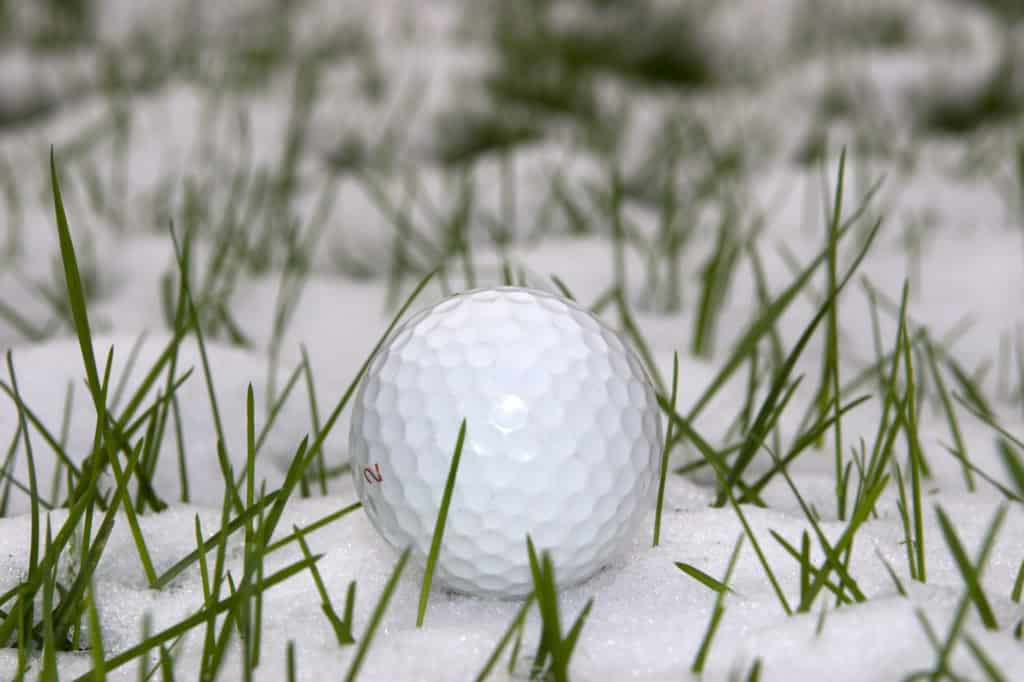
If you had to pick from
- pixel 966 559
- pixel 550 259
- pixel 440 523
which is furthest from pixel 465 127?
pixel 966 559

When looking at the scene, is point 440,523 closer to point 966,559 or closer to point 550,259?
point 966,559

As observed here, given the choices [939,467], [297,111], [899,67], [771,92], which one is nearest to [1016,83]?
[899,67]

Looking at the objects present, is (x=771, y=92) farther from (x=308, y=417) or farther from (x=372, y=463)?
(x=372, y=463)

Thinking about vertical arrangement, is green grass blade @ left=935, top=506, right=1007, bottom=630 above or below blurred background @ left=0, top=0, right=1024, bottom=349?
below

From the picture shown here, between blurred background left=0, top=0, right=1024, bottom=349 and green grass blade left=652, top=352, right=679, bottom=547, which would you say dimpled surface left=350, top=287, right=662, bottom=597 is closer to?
green grass blade left=652, top=352, right=679, bottom=547

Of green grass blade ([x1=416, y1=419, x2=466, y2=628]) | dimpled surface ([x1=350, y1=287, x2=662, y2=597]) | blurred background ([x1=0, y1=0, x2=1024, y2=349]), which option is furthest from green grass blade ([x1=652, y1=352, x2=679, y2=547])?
blurred background ([x1=0, y1=0, x2=1024, y2=349])

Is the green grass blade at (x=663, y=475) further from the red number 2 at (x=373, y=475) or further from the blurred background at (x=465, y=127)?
the blurred background at (x=465, y=127)

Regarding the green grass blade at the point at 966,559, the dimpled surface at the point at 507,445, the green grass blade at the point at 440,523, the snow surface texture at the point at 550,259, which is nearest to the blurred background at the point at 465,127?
the snow surface texture at the point at 550,259
